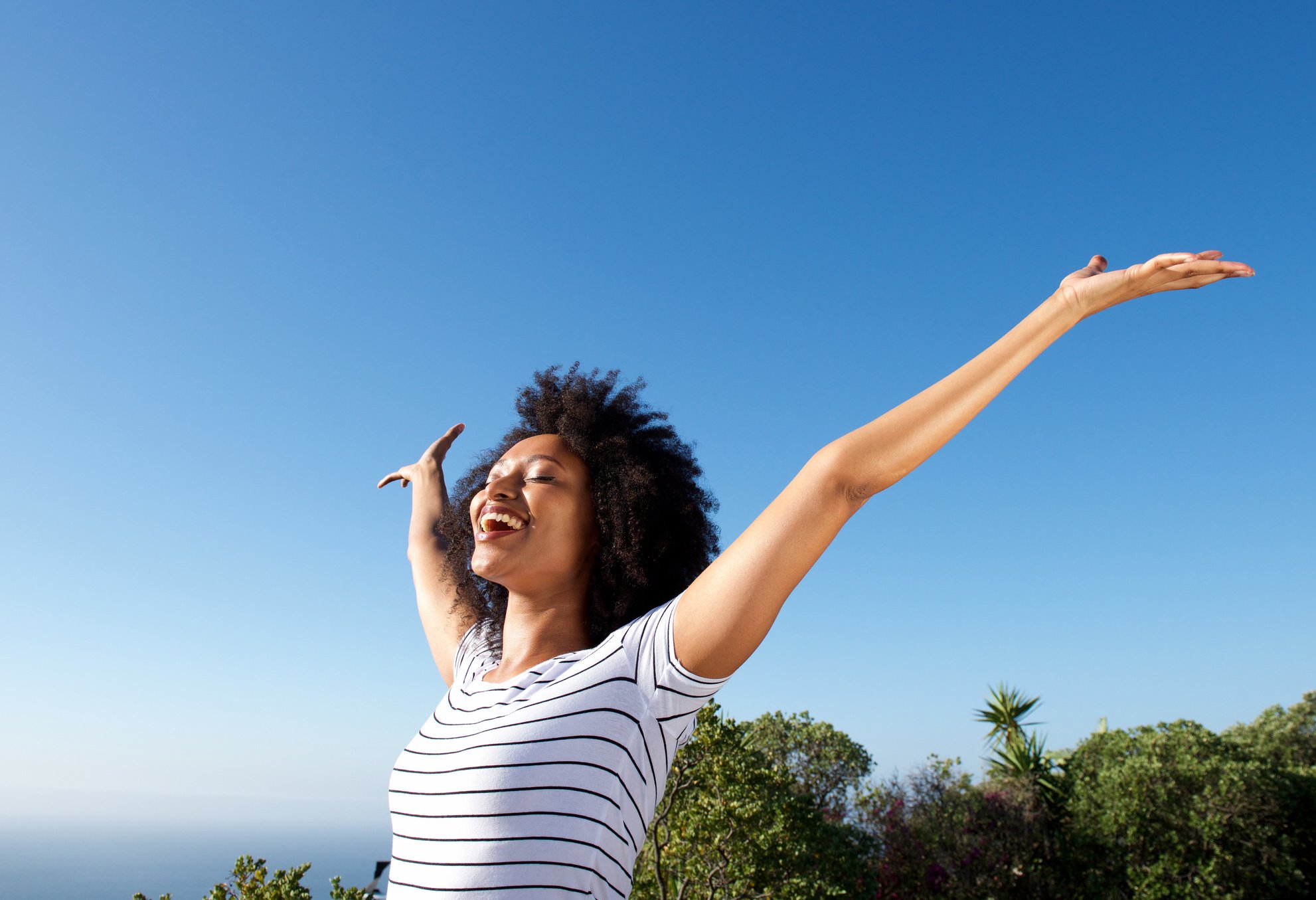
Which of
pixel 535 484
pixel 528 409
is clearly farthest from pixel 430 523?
pixel 535 484

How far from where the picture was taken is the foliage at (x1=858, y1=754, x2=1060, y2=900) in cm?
1698

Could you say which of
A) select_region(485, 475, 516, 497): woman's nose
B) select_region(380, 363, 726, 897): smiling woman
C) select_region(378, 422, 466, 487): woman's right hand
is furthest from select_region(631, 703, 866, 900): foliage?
select_region(485, 475, 516, 497): woman's nose

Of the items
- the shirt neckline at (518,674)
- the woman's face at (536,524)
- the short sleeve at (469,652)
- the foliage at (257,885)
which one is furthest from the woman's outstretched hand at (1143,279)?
the foliage at (257,885)

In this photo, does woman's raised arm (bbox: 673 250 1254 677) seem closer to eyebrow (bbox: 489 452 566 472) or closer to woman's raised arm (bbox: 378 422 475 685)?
eyebrow (bbox: 489 452 566 472)

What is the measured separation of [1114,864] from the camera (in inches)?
656

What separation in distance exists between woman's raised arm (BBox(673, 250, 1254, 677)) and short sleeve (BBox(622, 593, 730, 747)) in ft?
0.16

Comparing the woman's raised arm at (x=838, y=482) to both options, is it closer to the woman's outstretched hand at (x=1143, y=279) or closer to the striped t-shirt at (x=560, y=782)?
the woman's outstretched hand at (x=1143, y=279)

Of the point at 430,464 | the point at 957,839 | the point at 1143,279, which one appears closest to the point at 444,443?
the point at 430,464

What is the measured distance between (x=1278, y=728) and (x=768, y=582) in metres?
31.2

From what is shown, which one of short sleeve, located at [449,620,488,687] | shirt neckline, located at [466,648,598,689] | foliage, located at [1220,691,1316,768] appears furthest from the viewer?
foliage, located at [1220,691,1316,768]

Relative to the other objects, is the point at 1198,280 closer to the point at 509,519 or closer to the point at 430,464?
the point at 509,519

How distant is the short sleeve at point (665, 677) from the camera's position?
144cm

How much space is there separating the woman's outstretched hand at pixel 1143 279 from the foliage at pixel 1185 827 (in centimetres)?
1890

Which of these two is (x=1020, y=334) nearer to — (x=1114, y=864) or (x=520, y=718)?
(x=520, y=718)
